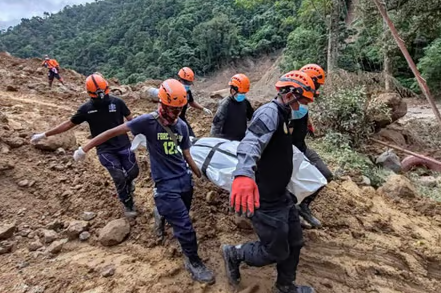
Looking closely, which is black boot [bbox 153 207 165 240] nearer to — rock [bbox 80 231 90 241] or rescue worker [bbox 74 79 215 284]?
rescue worker [bbox 74 79 215 284]

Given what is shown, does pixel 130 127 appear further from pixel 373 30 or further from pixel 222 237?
pixel 373 30

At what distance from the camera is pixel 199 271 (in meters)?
2.98

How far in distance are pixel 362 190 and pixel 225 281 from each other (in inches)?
112

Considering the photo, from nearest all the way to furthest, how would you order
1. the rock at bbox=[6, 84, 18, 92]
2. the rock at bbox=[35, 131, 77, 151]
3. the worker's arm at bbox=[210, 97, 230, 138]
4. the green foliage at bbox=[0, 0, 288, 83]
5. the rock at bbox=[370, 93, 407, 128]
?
the worker's arm at bbox=[210, 97, 230, 138], the rock at bbox=[35, 131, 77, 151], the rock at bbox=[370, 93, 407, 128], the rock at bbox=[6, 84, 18, 92], the green foliage at bbox=[0, 0, 288, 83]

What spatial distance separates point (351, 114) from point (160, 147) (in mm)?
5229

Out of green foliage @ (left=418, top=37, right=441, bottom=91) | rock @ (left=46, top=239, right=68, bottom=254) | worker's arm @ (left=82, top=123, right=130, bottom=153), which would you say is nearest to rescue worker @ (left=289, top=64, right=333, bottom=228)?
worker's arm @ (left=82, top=123, right=130, bottom=153)

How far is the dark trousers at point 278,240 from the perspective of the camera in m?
2.53

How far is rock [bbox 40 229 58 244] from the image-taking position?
3.52 m

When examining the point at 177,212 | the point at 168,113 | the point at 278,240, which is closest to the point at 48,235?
the point at 177,212

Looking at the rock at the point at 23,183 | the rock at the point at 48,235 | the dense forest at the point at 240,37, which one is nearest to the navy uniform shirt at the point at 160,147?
the rock at the point at 48,235

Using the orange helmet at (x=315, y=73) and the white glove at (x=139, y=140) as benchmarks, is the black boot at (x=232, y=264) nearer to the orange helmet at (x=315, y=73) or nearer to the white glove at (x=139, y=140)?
the white glove at (x=139, y=140)

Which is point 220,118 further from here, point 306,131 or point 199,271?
point 199,271

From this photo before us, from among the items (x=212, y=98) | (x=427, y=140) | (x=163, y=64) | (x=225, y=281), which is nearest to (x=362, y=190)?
(x=225, y=281)

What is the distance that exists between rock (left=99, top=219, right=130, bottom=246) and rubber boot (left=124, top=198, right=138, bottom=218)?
249 mm
